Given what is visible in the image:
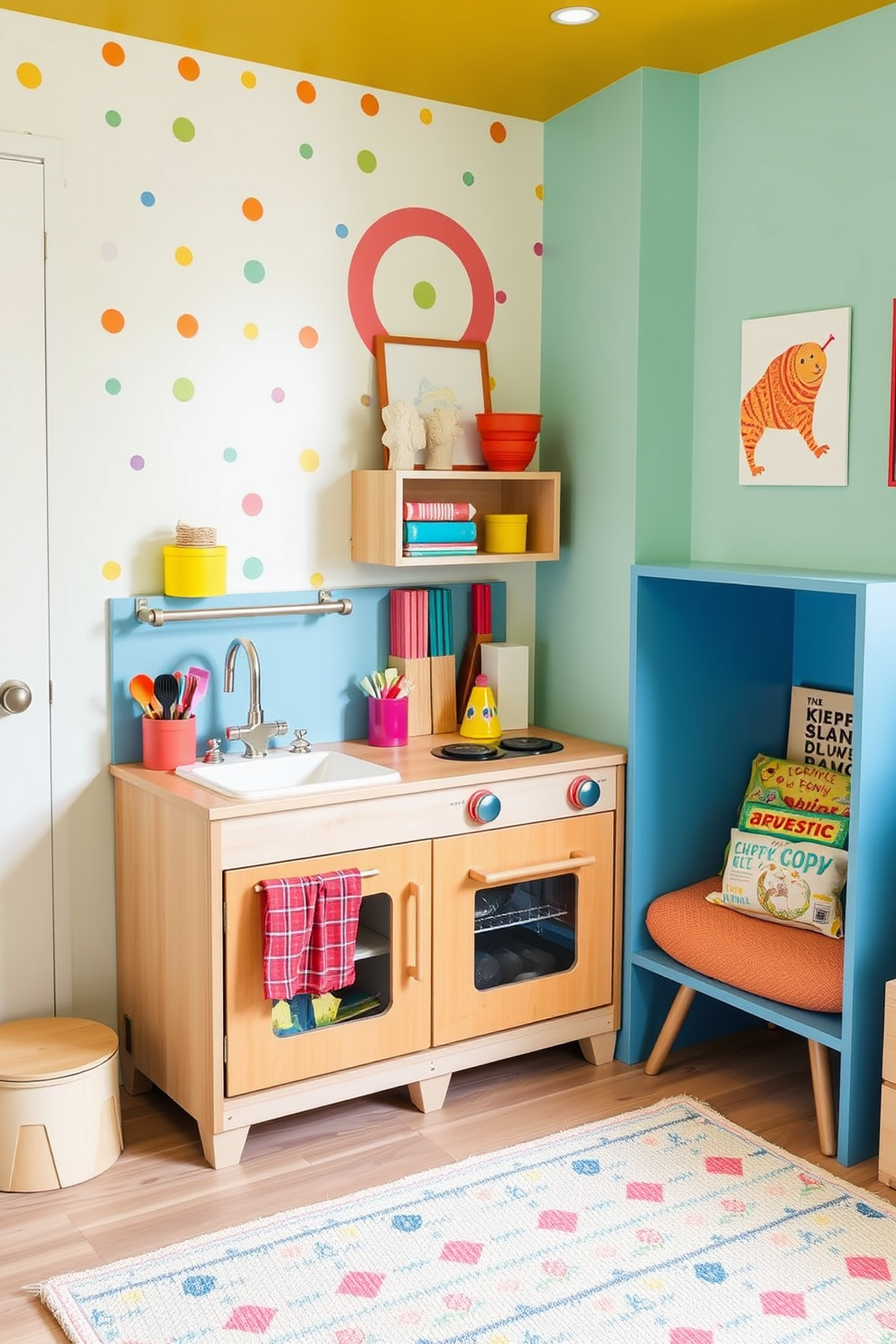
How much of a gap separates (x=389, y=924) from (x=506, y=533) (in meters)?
1.05

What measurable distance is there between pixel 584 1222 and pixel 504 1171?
23 cm

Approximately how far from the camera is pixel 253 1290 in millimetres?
2182

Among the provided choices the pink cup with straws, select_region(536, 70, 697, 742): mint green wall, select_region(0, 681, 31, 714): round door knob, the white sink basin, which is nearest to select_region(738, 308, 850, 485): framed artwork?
select_region(536, 70, 697, 742): mint green wall

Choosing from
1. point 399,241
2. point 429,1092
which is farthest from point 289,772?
point 399,241

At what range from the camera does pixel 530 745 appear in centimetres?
312

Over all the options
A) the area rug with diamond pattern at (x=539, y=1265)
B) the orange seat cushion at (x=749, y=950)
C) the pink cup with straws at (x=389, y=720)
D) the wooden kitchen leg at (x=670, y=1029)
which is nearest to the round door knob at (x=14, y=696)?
the pink cup with straws at (x=389, y=720)

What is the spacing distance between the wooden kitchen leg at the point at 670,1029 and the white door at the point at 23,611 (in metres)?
1.40

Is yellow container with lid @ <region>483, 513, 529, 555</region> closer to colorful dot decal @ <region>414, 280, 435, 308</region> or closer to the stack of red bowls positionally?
the stack of red bowls

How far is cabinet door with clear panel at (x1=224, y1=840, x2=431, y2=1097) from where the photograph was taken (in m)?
2.55

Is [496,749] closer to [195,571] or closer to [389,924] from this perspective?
[389,924]

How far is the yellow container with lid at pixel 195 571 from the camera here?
2.83 metres

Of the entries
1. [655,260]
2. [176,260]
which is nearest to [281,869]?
[176,260]

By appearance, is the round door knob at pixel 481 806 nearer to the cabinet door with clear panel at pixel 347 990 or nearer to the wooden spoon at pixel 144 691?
the cabinet door with clear panel at pixel 347 990

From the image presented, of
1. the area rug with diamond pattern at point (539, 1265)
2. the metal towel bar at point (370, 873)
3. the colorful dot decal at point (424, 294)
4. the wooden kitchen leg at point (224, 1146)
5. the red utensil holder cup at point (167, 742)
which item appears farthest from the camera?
the colorful dot decal at point (424, 294)
